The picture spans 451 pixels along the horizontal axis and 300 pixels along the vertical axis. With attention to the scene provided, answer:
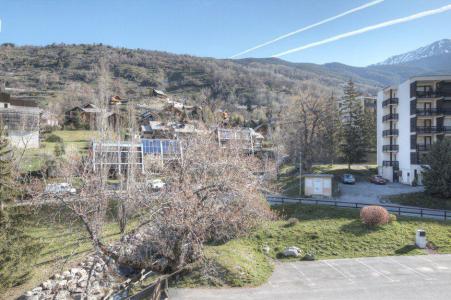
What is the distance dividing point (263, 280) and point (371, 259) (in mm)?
7758

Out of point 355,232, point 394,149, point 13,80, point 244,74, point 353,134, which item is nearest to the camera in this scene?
point 355,232

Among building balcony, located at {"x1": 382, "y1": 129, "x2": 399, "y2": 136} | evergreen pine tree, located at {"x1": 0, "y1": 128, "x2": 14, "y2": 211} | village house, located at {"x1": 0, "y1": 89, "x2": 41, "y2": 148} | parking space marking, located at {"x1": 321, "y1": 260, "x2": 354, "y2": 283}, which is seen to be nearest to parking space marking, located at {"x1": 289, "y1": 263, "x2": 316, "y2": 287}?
parking space marking, located at {"x1": 321, "y1": 260, "x2": 354, "y2": 283}

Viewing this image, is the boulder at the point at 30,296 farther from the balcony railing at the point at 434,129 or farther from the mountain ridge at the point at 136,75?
the mountain ridge at the point at 136,75

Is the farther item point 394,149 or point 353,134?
point 353,134

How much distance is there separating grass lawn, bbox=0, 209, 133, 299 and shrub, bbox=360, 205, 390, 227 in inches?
719

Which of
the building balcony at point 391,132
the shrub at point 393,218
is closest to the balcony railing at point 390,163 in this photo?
the building balcony at point 391,132

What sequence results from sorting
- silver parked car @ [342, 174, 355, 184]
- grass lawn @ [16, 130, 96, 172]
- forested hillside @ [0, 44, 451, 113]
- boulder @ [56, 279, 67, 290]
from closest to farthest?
boulder @ [56, 279, 67, 290] → grass lawn @ [16, 130, 96, 172] → silver parked car @ [342, 174, 355, 184] → forested hillside @ [0, 44, 451, 113]

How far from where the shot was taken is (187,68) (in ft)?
519

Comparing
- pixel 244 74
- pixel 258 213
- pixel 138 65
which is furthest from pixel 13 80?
pixel 258 213

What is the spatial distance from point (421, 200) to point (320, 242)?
48.9ft

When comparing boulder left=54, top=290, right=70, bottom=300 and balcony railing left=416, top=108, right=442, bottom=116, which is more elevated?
balcony railing left=416, top=108, right=442, bottom=116

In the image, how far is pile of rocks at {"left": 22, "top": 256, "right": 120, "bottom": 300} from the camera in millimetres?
16184

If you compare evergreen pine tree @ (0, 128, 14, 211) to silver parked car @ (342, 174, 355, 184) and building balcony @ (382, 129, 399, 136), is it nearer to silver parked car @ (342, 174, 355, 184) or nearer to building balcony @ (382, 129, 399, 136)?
silver parked car @ (342, 174, 355, 184)

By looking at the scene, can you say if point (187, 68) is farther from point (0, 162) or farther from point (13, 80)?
point (0, 162)
